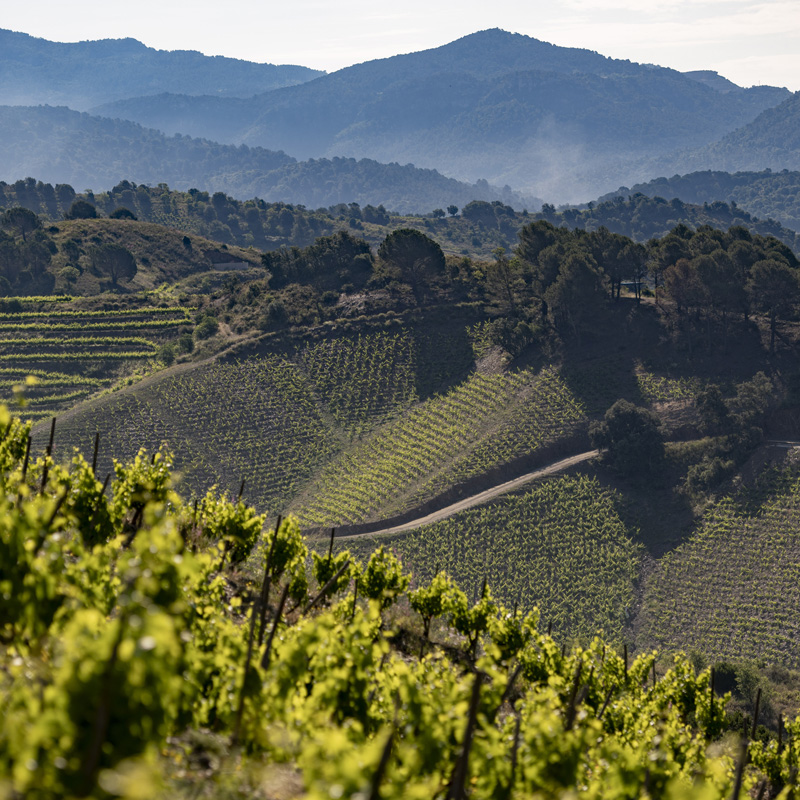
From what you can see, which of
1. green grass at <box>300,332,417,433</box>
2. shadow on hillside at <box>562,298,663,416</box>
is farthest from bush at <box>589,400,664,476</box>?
green grass at <box>300,332,417,433</box>

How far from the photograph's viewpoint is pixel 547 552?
2435 inches

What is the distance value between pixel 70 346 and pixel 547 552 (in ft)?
189

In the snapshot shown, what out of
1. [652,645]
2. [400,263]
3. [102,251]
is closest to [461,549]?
[652,645]

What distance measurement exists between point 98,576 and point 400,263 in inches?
3297

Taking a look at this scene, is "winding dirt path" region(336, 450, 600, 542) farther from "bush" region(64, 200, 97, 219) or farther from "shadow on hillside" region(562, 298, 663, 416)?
"bush" region(64, 200, 97, 219)

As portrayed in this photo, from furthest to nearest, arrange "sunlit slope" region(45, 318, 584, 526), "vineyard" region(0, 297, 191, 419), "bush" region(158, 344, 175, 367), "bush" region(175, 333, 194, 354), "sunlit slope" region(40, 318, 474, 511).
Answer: "bush" region(175, 333, 194, 354)
"bush" region(158, 344, 175, 367)
"vineyard" region(0, 297, 191, 419)
"sunlit slope" region(40, 318, 474, 511)
"sunlit slope" region(45, 318, 584, 526)

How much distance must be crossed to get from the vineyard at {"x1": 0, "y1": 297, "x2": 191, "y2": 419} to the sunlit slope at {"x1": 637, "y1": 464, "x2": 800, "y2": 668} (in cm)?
5830

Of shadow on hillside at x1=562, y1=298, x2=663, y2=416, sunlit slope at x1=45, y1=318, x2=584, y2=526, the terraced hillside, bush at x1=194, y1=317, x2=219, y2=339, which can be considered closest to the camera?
sunlit slope at x1=45, y1=318, x2=584, y2=526

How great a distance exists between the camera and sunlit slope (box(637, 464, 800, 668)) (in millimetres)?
53938

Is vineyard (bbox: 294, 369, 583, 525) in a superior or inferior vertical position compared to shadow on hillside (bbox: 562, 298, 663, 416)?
inferior

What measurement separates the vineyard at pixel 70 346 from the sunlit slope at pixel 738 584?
191ft

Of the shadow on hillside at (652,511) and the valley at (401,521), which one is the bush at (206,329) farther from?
the shadow on hillside at (652,511)

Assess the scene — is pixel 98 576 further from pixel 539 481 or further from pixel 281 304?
pixel 281 304

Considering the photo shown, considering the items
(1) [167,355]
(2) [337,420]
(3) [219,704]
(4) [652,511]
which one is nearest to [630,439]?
(4) [652,511]
